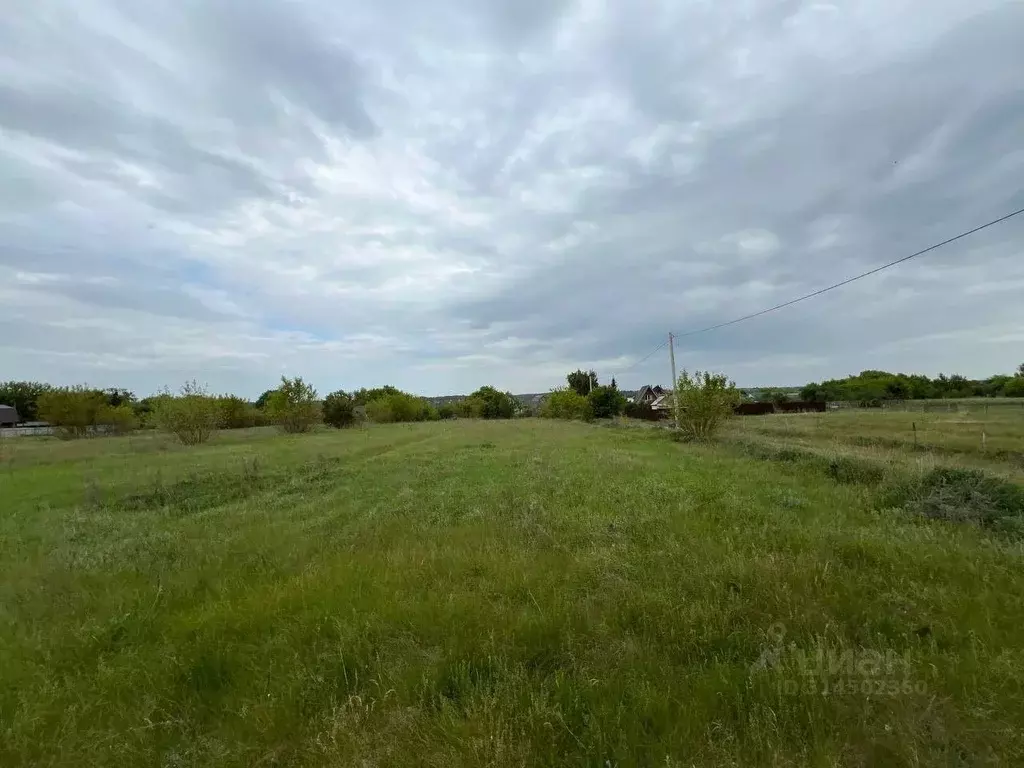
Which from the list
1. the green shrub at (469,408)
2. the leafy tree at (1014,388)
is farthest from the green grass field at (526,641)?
the green shrub at (469,408)

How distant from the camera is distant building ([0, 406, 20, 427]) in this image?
68.8 m

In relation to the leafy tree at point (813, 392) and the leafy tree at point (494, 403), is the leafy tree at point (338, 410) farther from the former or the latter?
the leafy tree at point (813, 392)

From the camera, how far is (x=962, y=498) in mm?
8211

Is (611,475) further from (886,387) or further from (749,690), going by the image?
(886,387)

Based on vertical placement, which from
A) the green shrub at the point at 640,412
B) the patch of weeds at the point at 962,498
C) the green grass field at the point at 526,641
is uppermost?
the green shrub at the point at 640,412

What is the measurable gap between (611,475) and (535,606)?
8813 mm

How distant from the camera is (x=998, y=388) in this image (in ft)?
242

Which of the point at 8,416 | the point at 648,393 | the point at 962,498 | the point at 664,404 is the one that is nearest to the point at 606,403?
the point at 664,404

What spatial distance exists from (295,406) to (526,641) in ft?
169

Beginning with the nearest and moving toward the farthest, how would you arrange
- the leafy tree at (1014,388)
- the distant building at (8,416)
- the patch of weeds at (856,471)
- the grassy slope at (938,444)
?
1. the patch of weeds at (856,471)
2. the grassy slope at (938,444)
3. the leafy tree at (1014,388)
4. the distant building at (8,416)

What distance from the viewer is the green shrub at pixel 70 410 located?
47.1 meters

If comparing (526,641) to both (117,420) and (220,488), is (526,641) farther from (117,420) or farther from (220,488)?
(117,420)

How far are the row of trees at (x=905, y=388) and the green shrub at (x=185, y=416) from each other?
86.4 m

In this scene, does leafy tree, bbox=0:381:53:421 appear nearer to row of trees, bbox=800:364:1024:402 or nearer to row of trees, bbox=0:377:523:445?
row of trees, bbox=0:377:523:445
